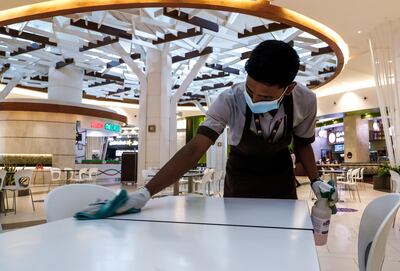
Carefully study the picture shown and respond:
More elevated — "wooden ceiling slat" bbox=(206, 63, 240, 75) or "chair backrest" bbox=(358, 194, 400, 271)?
"wooden ceiling slat" bbox=(206, 63, 240, 75)

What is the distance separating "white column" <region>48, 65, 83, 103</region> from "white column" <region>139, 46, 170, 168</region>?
5063mm

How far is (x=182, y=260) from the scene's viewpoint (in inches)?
26.3

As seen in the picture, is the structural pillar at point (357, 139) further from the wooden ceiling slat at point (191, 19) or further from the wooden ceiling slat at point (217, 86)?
the wooden ceiling slat at point (191, 19)

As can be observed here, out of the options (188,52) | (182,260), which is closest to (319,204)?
(182,260)

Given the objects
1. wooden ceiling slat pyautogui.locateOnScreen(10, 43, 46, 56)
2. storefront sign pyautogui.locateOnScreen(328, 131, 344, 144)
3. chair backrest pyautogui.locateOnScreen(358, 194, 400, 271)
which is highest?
wooden ceiling slat pyautogui.locateOnScreen(10, 43, 46, 56)

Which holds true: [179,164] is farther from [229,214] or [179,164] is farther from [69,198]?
[69,198]

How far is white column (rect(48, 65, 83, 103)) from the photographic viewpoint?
1449 cm

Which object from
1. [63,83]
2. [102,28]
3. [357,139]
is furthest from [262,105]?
[357,139]

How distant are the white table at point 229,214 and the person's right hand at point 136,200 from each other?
0.10ft

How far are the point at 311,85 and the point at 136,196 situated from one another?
15669mm

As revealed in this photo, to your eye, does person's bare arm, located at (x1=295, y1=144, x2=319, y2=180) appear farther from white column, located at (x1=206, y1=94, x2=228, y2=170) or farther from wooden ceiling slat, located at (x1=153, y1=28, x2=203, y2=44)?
white column, located at (x1=206, y1=94, x2=228, y2=170)

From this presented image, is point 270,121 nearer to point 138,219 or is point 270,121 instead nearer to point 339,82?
point 138,219

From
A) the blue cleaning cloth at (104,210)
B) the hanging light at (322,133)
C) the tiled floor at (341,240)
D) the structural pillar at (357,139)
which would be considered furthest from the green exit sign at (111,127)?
the blue cleaning cloth at (104,210)

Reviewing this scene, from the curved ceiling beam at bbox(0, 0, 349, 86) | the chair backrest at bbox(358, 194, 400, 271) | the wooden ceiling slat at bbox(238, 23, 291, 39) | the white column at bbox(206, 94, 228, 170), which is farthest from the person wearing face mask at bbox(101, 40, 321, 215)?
the white column at bbox(206, 94, 228, 170)
